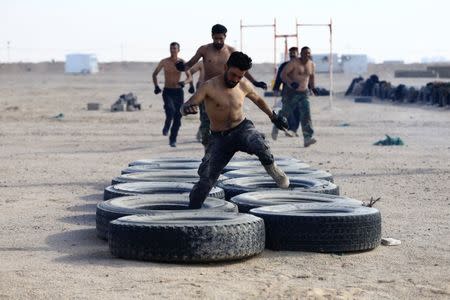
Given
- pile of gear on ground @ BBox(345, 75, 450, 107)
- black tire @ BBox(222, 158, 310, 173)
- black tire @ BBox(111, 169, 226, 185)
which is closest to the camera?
black tire @ BBox(111, 169, 226, 185)

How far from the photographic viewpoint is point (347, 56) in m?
119

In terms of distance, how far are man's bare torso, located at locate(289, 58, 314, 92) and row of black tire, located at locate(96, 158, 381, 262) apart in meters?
8.51

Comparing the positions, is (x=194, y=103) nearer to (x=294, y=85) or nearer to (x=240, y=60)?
(x=240, y=60)

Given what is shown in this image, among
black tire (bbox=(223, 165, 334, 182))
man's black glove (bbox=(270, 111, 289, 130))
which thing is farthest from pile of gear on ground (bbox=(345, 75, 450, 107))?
man's black glove (bbox=(270, 111, 289, 130))

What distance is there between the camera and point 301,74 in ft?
63.0

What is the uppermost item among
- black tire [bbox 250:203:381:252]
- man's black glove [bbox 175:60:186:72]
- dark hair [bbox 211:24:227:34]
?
dark hair [bbox 211:24:227:34]

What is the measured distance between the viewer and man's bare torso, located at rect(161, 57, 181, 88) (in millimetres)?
19297

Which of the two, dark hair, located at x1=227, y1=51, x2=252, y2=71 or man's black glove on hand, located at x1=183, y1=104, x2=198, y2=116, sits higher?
dark hair, located at x1=227, y1=51, x2=252, y2=71

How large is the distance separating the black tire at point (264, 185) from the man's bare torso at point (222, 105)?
1.81 metres

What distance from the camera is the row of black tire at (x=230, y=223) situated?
25.0 ft

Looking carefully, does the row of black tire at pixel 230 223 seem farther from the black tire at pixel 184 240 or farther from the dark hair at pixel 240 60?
the dark hair at pixel 240 60

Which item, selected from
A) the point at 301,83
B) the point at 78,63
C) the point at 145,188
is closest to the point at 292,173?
the point at 145,188

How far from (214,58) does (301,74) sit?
572 cm

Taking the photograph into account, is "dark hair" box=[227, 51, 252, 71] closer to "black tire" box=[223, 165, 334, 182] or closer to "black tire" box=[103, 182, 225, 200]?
"black tire" box=[103, 182, 225, 200]
